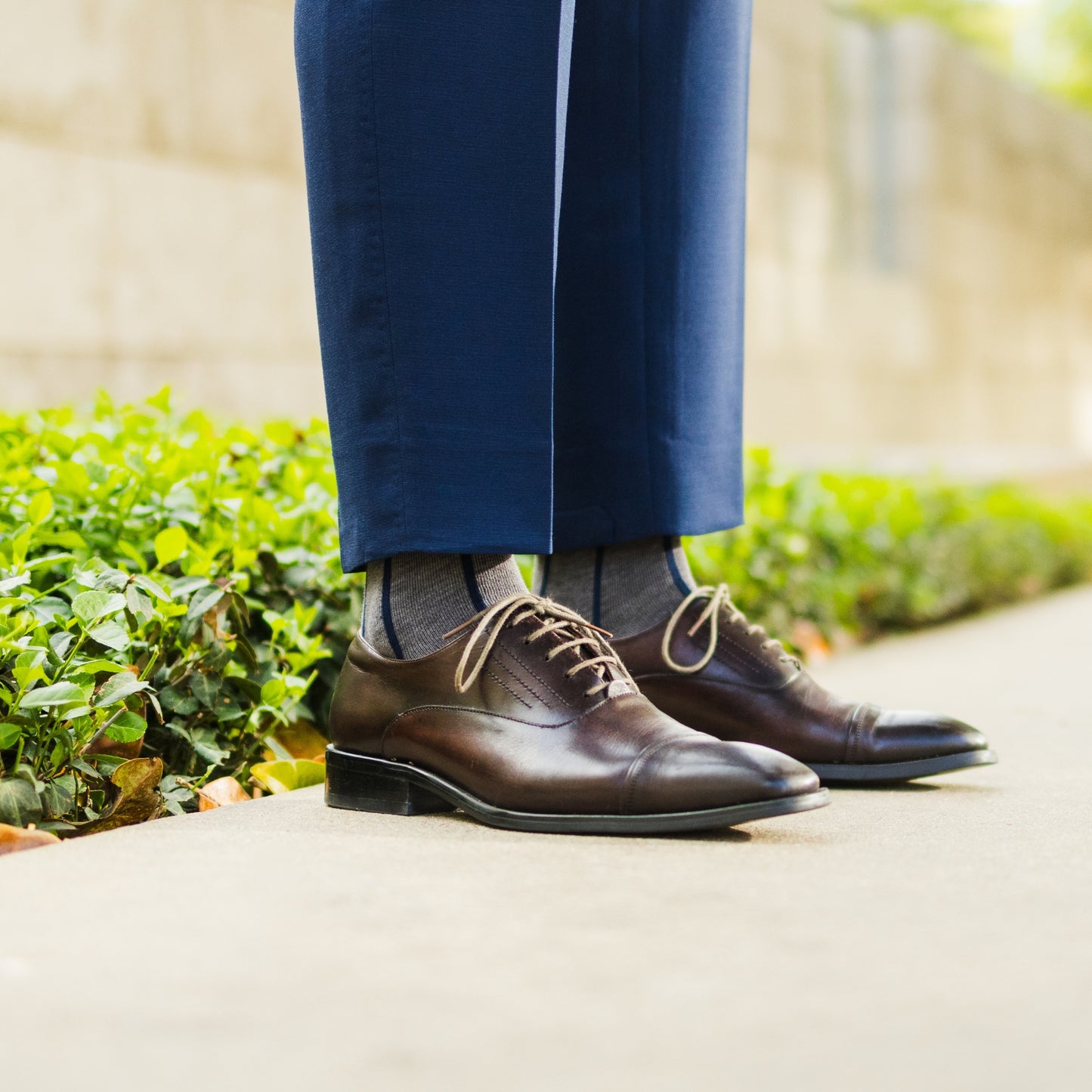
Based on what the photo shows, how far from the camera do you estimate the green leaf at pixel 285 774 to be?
1.61 m

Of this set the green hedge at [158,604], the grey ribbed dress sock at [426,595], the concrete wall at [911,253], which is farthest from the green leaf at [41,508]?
the concrete wall at [911,253]

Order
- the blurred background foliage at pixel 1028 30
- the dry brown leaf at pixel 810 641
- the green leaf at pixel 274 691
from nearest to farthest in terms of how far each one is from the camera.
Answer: the green leaf at pixel 274 691, the dry brown leaf at pixel 810 641, the blurred background foliage at pixel 1028 30

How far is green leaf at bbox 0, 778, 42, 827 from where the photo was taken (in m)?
1.30

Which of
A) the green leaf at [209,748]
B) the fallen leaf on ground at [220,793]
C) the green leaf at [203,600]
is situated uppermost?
the green leaf at [203,600]

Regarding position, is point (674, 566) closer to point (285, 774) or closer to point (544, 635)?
point (544, 635)

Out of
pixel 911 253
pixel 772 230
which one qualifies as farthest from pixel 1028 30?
pixel 772 230

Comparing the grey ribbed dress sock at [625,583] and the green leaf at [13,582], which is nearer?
the green leaf at [13,582]

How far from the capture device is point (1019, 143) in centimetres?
1078

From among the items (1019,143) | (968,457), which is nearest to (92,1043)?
(968,457)

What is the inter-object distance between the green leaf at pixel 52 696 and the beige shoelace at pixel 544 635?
36 centimetres

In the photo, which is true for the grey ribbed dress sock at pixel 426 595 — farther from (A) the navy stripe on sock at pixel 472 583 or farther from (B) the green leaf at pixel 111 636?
(B) the green leaf at pixel 111 636

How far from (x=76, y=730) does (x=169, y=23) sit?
331 cm

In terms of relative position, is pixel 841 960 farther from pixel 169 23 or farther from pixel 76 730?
pixel 169 23

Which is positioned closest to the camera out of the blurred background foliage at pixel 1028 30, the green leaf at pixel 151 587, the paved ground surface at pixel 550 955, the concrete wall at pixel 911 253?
the paved ground surface at pixel 550 955
